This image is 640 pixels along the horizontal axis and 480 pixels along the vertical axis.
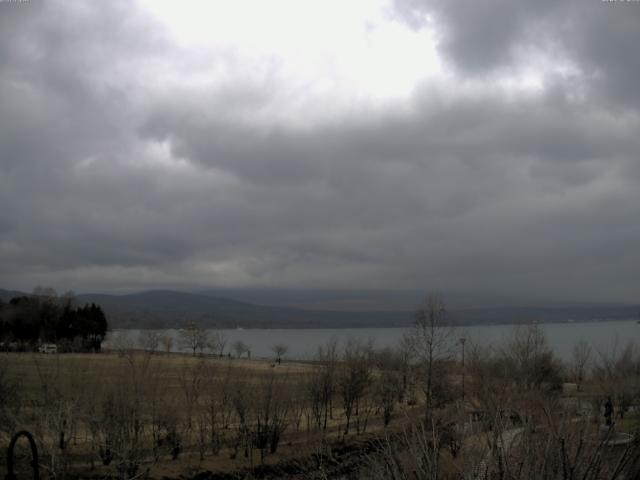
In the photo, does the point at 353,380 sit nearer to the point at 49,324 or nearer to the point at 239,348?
the point at 49,324

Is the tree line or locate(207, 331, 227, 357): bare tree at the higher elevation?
the tree line

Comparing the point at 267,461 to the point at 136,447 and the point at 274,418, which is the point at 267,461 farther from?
the point at 136,447

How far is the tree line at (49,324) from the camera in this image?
116 meters

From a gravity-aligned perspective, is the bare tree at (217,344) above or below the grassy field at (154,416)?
below

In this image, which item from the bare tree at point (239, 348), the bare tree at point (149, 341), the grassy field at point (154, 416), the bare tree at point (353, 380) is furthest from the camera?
the bare tree at point (239, 348)

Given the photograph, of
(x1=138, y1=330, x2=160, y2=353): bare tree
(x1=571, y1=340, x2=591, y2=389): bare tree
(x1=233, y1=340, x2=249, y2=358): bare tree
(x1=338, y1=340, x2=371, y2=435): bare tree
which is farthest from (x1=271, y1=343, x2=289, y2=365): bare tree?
(x1=338, y1=340, x2=371, y2=435): bare tree

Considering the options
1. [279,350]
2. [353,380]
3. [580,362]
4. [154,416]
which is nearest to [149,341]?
[353,380]

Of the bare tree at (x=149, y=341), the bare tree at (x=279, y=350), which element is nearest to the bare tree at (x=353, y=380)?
the bare tree at (x=149, y=341)

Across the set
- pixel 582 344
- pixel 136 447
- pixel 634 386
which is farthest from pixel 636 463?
pixel 582 344

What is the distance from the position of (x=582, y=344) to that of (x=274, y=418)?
48837mm

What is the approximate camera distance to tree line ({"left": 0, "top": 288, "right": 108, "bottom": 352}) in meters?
116

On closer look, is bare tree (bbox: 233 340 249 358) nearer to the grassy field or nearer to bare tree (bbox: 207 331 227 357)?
bare tree (bbox: 207 331 227 357)

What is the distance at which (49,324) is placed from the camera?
122 metres

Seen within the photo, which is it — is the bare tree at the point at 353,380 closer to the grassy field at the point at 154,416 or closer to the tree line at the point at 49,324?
the grassy field at the point at 154,416
